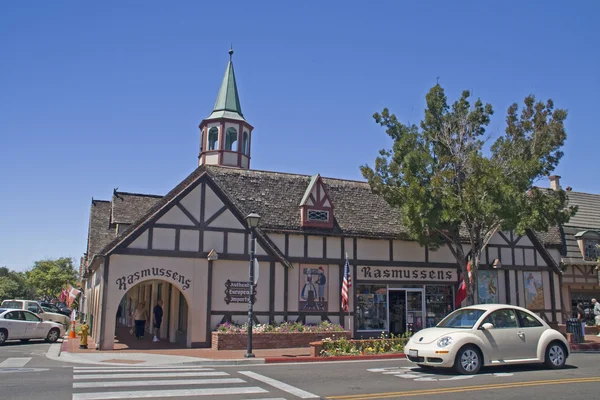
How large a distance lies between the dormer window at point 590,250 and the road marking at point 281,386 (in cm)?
2171

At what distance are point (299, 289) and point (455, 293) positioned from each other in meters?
7.31

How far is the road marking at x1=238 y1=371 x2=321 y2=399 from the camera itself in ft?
31.2

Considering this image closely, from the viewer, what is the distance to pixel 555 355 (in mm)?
12773

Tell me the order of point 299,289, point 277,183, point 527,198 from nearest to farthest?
point 527,198, point 299,289, point 277,183

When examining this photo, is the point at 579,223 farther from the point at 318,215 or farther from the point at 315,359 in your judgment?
the point at 315,359

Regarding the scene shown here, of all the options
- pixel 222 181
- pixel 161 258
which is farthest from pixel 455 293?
pixel 161 258

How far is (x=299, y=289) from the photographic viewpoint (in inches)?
853

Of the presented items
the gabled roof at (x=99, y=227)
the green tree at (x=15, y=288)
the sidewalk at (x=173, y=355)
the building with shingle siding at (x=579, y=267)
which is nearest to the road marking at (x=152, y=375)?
the sidewalk at (x=173, y=355)

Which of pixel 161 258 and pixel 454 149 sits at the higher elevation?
pixel 454 149

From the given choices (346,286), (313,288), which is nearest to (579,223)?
(346,286)

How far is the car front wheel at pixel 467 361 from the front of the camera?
38.3ft

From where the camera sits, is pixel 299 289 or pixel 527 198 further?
pixel 299 289

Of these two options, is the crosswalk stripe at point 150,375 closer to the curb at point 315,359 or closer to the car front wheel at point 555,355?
the curb at point 315,359

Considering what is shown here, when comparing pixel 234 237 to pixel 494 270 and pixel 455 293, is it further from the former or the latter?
pixel 494 270
